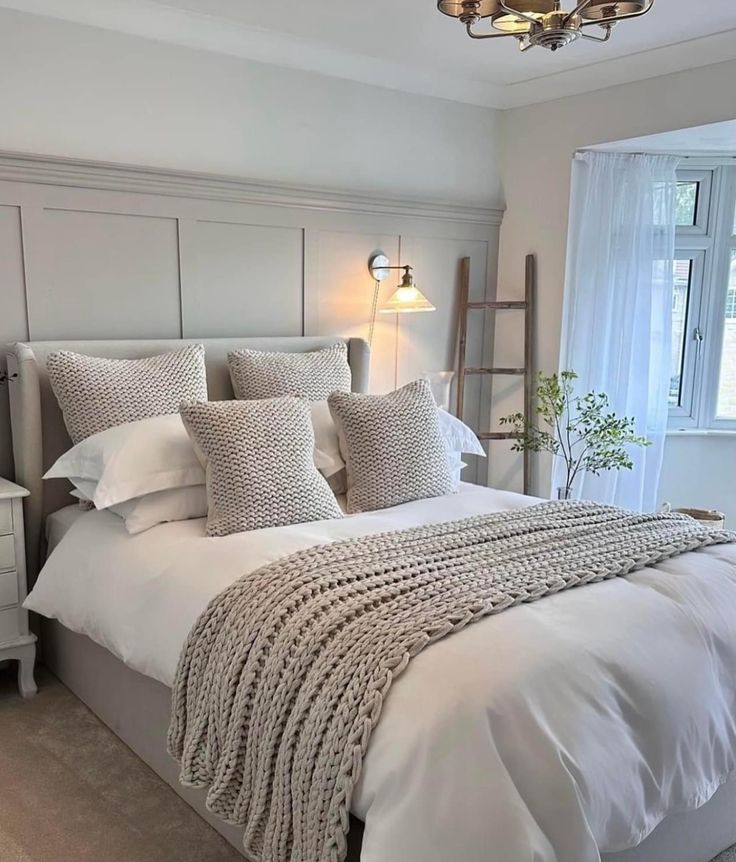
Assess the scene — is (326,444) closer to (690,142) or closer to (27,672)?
(27,672)

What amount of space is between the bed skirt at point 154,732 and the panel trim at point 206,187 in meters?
1.63

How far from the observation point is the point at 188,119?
324 cm

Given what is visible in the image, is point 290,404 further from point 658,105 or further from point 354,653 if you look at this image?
point 658,105

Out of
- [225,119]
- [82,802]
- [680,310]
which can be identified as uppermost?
[225,119]

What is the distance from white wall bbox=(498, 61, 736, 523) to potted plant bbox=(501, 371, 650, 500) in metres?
0.16

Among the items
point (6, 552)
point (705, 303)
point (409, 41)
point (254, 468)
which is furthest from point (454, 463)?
point (705, 303)

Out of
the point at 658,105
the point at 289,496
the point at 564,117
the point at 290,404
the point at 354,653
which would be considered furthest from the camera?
the point at 564,117

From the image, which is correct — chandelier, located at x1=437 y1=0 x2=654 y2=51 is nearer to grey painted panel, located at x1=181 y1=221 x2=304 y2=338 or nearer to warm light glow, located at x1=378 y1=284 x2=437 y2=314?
grey painted panel, located at x1=181 y1=221 x2=304 y2=338

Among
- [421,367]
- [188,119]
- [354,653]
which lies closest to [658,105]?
[421,367]

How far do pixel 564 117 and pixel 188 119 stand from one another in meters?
1.84

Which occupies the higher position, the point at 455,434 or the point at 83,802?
the point at 455,434

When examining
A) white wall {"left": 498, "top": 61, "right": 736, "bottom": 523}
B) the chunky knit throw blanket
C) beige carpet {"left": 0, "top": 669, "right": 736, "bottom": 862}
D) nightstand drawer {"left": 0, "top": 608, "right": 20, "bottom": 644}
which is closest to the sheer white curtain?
white wall {"left": 498, "top": 61, "right": 736, "bottom": 523}

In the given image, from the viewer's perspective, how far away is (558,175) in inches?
158

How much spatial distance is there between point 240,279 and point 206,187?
1.32 ft
